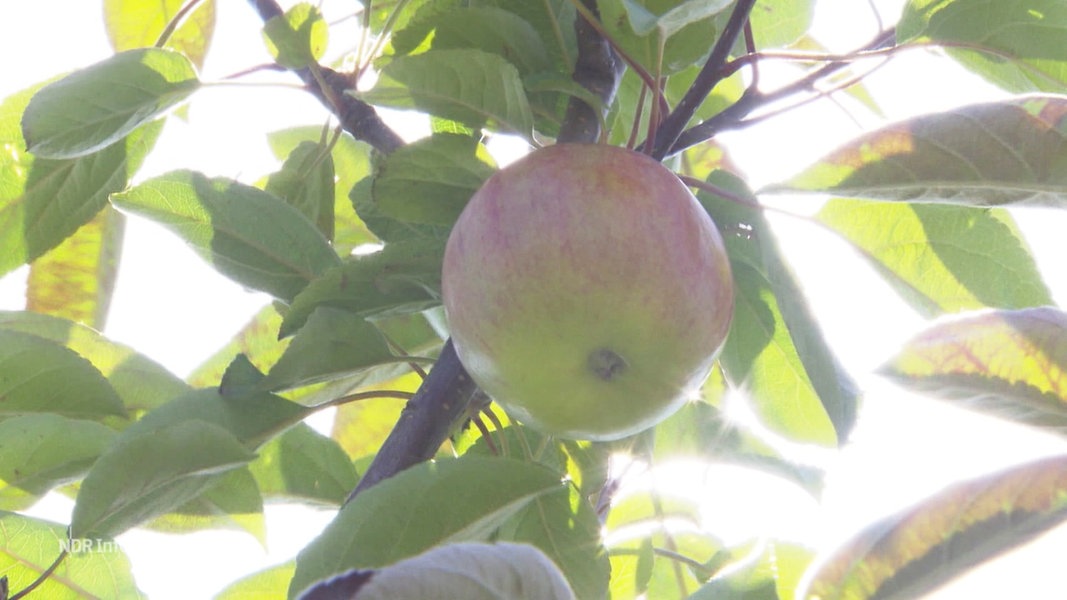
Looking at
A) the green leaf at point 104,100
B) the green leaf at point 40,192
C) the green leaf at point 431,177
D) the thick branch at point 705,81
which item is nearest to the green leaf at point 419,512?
the green leaf at point 431,177

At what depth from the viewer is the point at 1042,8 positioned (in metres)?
1.28

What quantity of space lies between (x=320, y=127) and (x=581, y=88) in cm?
106

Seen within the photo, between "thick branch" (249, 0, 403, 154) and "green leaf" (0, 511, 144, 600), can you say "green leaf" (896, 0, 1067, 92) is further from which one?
"green leaf" (0, 511, 144, 600)

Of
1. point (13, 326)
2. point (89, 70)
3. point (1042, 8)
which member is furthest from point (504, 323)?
point (13, 326)

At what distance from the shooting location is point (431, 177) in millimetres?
1242

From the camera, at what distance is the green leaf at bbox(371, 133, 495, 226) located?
121cm

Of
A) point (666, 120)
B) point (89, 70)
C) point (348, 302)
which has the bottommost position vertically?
point (348, 302)

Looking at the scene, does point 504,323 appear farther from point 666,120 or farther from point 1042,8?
point 1042,8

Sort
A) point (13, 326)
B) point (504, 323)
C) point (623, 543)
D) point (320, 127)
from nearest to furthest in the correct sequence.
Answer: point (504, 323)
point (13, 326)
point (623, 543)
point (320, 127)

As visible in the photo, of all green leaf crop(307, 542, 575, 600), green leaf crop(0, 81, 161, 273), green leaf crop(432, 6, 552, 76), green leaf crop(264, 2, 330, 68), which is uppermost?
Result: green leaf crop(432, 6, 552, 76)

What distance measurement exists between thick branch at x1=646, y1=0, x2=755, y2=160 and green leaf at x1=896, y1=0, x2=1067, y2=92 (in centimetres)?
27

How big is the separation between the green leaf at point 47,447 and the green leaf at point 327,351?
0.33 m

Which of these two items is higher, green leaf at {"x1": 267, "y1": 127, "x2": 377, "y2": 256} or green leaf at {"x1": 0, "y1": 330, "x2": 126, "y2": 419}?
green leaf at {"x1": 267, "y1": 127, "x2": 377, "y2": 256}

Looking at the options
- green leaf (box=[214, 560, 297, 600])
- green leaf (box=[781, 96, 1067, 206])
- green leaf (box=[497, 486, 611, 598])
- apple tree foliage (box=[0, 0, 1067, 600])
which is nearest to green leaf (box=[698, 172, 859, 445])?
apple tree foliage (box=[0, 0, 1067, 600])
